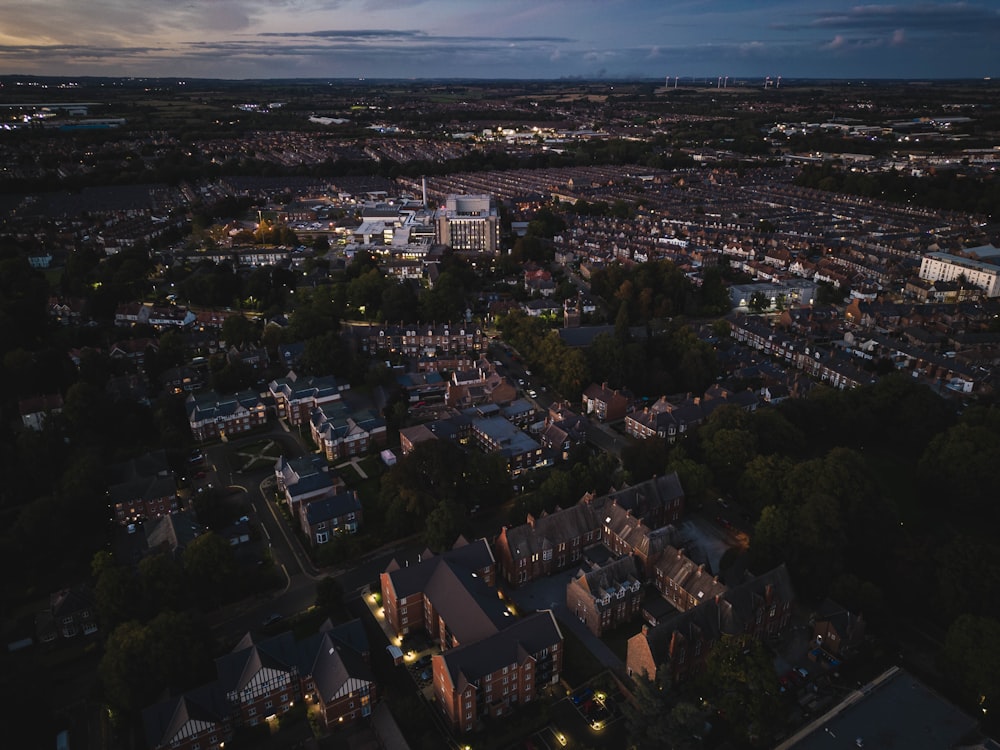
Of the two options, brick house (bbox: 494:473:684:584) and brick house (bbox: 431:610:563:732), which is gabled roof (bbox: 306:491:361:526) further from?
brick house (bbox: 431:610:563:732)

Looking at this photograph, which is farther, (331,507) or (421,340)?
(421,340)

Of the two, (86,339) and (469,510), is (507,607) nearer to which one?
(469,510)

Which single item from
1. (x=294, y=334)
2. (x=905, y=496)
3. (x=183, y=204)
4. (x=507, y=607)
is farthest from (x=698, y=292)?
(x=183, y=204)

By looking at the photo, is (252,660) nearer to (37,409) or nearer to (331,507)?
(331,507)

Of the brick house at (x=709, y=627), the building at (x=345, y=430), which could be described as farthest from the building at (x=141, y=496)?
the brick house at (x=709, y=627)

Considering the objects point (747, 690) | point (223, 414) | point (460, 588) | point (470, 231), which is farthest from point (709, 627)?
point (470, 231)

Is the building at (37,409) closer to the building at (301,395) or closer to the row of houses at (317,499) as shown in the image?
the building at (301,395)

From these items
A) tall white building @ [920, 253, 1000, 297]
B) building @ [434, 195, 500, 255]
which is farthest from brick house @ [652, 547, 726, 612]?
building @ [434, 195, 500, 255]
